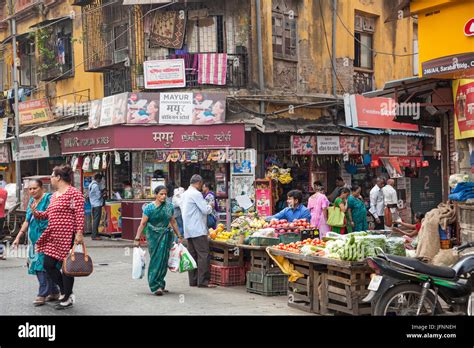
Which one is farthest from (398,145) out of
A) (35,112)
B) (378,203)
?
(35,112)

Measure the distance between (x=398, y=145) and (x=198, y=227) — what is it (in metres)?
13.5

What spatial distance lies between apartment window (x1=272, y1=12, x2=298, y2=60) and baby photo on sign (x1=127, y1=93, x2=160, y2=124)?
4.05 meters

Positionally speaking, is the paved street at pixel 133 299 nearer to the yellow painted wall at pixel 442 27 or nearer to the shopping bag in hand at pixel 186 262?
the shopping bag in hand at pixel 186 262

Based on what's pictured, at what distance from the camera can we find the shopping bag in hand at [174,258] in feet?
35.3

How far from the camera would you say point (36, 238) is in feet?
32.0

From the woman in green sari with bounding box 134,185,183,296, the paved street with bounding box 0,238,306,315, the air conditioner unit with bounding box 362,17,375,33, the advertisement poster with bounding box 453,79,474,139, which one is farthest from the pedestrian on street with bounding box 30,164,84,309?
the air conditioner unit with bounding box 362,17,375,33

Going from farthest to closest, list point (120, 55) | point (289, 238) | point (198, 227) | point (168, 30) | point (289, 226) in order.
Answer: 1. point (120, 55)
2. point (168, 30)
3. point (198, 227)
4. point (289, 226)
5. point (289, 238)

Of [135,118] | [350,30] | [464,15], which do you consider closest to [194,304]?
[464,15]

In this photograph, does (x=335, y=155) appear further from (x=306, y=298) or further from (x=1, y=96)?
(x=1, y=96)

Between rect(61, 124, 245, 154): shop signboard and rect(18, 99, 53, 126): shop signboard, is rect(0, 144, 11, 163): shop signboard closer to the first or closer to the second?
rect(18, 99, 53, 126): shop signboard

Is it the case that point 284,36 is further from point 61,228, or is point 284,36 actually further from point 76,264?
point 76,264

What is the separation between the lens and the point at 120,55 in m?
21.0

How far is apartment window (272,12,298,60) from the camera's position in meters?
20.8

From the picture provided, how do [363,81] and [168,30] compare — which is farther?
[363,81]
